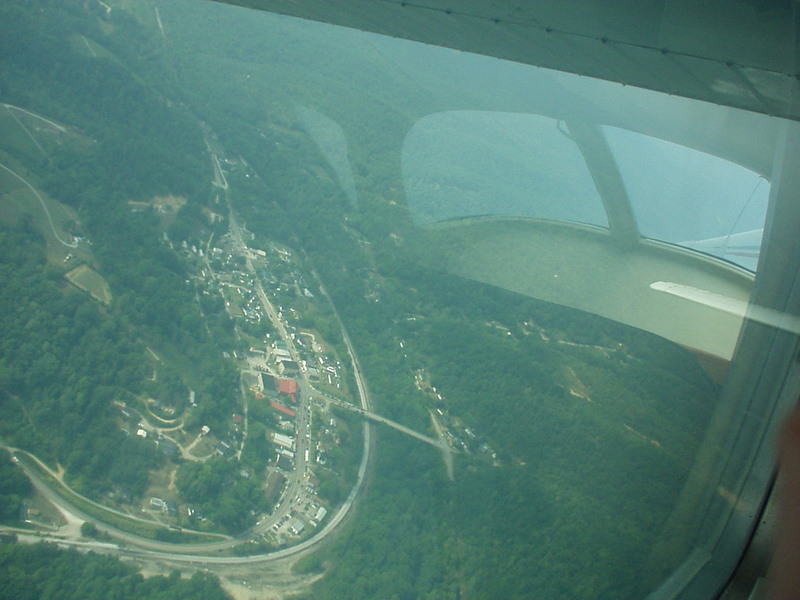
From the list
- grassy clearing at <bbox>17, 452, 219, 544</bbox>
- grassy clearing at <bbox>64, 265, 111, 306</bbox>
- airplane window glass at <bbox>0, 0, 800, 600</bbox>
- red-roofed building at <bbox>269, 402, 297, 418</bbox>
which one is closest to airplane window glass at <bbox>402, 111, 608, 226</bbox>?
airplane window glass at <bbox>0, 0, 800, 600</bbox>

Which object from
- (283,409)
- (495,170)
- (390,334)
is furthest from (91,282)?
(495,170)

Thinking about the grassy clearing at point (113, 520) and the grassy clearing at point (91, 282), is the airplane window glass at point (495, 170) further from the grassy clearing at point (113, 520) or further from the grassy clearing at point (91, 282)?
the grassy clearing at point (113, 520)

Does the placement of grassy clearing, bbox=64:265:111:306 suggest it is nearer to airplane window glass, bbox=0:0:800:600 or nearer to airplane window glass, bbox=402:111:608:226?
airplane window glass, bbox=0:0:800:600

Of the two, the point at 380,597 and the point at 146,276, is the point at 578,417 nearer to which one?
the point at 380,597

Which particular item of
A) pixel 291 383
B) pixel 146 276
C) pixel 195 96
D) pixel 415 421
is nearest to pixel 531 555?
pixel 415 421

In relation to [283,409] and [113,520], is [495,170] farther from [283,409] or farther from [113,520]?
[113,520]
